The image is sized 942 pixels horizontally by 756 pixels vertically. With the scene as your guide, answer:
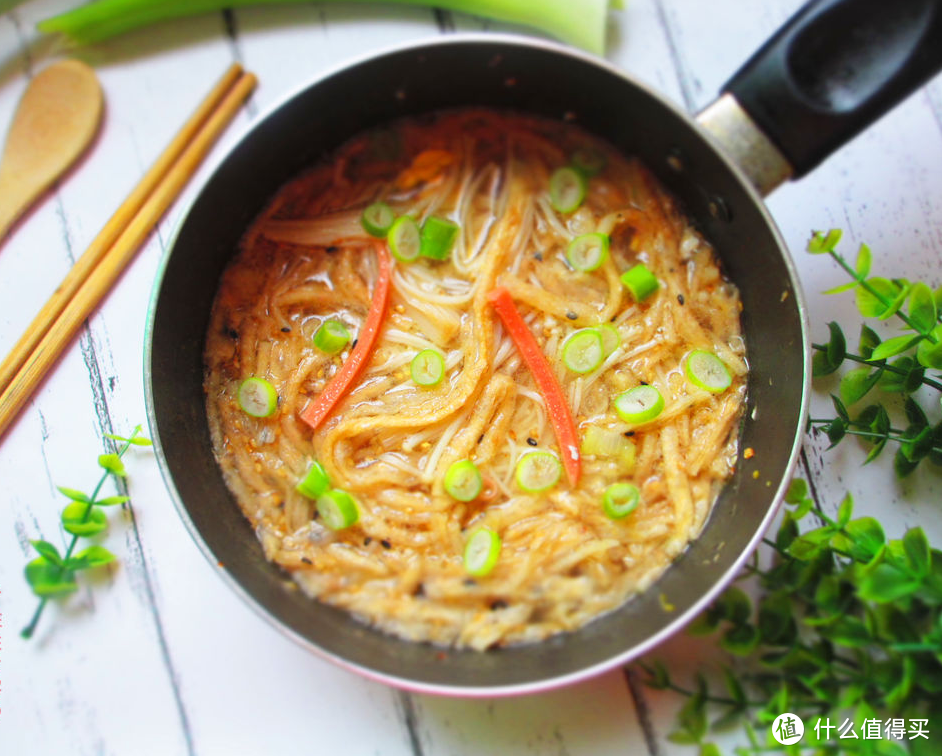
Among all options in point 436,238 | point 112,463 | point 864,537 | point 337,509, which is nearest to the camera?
point 864,537

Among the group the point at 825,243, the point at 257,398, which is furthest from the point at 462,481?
the point at 825,243

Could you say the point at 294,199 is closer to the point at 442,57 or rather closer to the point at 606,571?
the point at 442,57

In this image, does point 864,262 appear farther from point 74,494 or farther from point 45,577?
point 45,577

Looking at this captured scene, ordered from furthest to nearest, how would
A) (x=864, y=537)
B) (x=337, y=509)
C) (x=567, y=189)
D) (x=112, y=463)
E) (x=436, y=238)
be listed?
(x=567, y=189) < (x=436, y=238) < (x=112, y=463) < (x=337, y=509) < (x=864, y=537)

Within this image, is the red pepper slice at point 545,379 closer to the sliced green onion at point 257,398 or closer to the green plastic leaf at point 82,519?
the sliced green onion at point 257,398

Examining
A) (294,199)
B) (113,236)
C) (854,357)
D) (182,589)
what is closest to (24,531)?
(182,589)

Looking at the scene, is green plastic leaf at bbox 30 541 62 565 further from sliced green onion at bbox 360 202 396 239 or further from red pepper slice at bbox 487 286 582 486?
red pepper slice at bbox 487 286 582 486

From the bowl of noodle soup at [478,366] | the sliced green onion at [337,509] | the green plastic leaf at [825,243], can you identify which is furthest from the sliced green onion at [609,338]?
the sliced green onion at [337,509]
